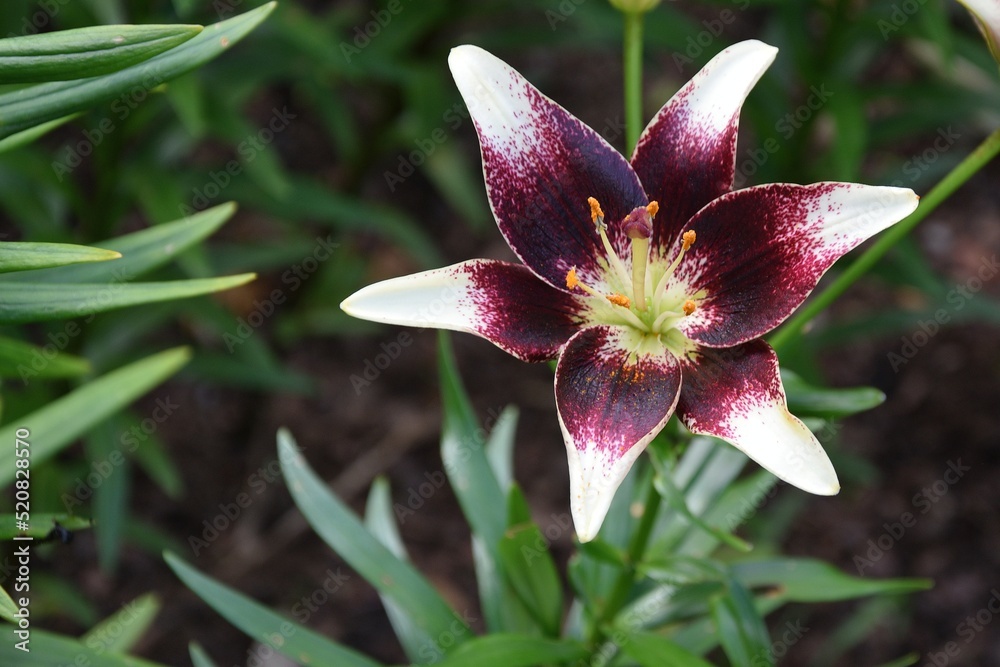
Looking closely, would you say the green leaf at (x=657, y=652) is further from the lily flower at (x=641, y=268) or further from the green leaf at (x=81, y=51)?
the green leaf at (x=81, y=51)

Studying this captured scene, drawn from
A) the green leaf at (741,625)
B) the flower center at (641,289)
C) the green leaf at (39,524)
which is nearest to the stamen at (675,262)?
the flower center at (641,289)

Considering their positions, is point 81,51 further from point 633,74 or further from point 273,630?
point 273,630

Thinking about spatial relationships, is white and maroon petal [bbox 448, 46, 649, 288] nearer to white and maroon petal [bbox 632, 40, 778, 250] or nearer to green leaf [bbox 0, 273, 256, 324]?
white and maroon petal [bbox 632, 40, 778, 250]

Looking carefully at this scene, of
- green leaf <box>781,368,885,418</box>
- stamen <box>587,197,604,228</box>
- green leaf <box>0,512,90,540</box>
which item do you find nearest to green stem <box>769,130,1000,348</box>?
green leaf <box>781,368,885,418</box>

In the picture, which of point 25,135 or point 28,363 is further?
point 28,363

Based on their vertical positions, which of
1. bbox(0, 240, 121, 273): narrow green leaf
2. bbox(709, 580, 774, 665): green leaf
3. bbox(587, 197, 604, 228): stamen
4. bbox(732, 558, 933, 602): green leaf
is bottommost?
bbox(732, 558, 933, 602): green leaf

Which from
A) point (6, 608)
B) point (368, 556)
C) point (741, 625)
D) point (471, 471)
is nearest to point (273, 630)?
point (368, 556)
